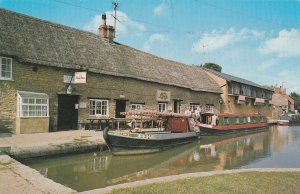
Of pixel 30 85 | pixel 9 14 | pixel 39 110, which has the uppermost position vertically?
pixel 9 14

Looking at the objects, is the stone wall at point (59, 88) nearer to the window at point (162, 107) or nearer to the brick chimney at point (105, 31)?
the window at point (162, 107)

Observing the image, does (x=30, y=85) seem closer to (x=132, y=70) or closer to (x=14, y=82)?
(x=14, y=82)

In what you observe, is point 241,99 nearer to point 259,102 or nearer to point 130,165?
point 259,102

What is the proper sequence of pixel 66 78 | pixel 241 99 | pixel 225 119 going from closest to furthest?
pixel 66 78 < pixel 225 119 < pixel 241 99

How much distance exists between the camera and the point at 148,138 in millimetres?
15891

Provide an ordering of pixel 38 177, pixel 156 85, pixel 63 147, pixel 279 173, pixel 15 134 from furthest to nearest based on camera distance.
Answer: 1. pixel 156 85
2. pixel 15 134
3. pixel 63 147
4. pixel 279 173
5. pixel 38 177

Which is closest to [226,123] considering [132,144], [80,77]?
[132,144]

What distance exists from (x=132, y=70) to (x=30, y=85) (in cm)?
940

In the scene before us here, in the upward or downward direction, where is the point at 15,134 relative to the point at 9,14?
downward

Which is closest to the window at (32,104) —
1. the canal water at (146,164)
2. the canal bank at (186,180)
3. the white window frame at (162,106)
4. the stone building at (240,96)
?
the canal water at (146,164)

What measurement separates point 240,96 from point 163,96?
58.2ft

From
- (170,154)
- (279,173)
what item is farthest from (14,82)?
(279,173)

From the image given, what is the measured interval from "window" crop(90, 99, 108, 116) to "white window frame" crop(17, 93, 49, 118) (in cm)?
409

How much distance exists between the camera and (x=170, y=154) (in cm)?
1673
